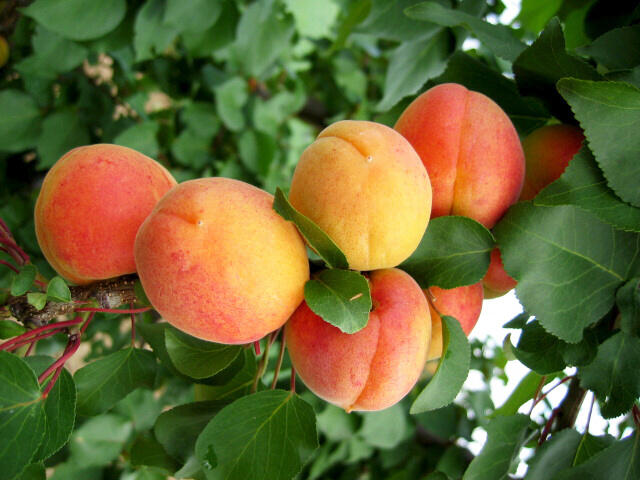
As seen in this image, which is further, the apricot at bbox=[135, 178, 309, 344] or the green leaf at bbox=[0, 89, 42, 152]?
the green leaf at bbox=[0, 89, 42, 152]

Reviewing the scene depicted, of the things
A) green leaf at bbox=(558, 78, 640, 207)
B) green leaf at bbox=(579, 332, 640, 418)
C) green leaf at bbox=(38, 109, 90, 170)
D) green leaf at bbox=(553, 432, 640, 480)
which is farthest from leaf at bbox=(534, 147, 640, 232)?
green leaf at bbox=(38, 109, 90, 170)

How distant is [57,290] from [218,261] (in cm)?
15

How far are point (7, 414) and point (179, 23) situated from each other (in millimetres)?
653

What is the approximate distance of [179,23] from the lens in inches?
33.2

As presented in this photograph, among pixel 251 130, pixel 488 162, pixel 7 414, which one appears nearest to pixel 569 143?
pixel 488 162

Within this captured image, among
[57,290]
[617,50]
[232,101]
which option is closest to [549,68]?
[617,50]

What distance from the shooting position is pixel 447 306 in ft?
1.59

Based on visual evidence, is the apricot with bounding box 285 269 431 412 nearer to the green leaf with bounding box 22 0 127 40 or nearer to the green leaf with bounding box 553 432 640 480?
the green leaf with bounding box 553 432 640 480

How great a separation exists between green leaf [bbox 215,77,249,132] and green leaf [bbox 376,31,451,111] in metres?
0.58

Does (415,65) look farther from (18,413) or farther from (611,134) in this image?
(18,413)

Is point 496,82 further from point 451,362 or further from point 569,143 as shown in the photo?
point 451,362

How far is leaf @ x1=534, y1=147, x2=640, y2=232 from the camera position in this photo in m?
0.40

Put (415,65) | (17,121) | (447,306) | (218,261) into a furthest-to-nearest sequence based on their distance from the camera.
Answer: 1. (17,121)
2. (415,65)
3. (447,306)
4. (218,261)

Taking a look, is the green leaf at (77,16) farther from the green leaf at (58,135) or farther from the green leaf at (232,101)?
the green leaf at (232,101)
